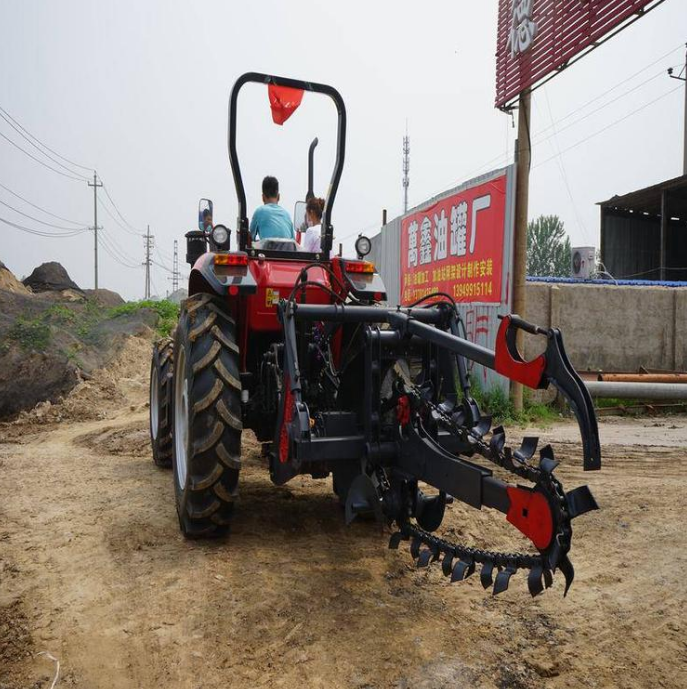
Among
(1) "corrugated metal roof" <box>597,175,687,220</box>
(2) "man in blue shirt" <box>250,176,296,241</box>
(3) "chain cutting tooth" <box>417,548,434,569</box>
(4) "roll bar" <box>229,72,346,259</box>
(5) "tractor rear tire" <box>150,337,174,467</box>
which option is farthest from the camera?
(1) "corrugated metal roof" <box>597,175,687,220</box>

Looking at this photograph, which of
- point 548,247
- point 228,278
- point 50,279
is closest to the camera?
point 228,278

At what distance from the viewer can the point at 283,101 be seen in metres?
4.45

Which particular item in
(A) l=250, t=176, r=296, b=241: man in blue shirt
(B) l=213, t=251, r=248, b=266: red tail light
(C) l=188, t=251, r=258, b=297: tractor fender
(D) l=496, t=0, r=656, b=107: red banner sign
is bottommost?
(C) l=188, t=251, r=258, b=297: tractor fender

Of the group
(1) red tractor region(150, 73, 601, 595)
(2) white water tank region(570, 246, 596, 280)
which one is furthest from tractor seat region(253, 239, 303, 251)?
(2) white water tank region(570, 246, 596, 280)

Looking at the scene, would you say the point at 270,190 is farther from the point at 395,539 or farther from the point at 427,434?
the point at 395,539

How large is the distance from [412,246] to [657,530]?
8.57 metres

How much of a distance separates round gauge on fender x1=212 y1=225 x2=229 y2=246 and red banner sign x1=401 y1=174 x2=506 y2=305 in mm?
5283

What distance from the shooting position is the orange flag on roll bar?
174 inches

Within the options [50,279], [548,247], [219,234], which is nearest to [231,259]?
[219,234]

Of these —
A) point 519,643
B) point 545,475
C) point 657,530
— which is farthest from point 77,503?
point 657,530

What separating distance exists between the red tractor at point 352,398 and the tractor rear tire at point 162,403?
99 centimetres

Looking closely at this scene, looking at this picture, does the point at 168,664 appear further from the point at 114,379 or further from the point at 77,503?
the point at 114,379

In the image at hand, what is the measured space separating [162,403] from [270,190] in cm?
200

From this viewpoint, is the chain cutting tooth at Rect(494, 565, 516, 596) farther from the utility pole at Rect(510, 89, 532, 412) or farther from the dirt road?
the utility pole at Rect(510, 89, 532, 412)
